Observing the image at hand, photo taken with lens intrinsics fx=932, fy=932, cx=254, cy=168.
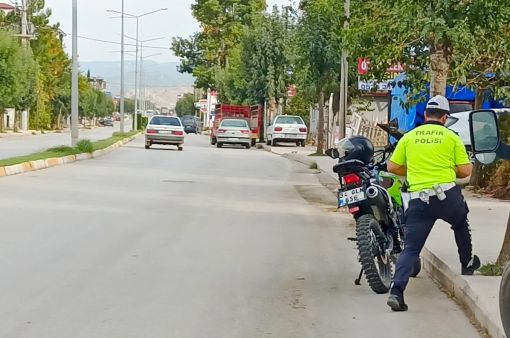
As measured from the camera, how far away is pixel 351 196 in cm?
858

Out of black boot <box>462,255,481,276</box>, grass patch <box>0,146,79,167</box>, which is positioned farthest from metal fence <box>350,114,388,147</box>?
black boot <box>462,255,481,276</box>

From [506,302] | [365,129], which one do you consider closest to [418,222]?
[506,302]

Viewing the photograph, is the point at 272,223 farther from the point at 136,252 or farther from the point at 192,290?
the point at 192,290

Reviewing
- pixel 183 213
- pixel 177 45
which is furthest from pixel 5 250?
pixel 177 45

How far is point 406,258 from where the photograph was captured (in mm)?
7770

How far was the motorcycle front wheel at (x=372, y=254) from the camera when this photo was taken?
8.39 metres

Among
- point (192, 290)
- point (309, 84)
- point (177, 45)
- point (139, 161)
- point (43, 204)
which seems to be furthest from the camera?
point (177, 45)

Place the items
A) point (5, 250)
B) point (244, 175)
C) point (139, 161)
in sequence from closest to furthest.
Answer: point (5, 250), point (244, 175), point (139, 161)

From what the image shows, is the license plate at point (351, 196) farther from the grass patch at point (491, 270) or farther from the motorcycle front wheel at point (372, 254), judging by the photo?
the grass patch at point (491, 270)

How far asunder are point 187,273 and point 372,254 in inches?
76.5

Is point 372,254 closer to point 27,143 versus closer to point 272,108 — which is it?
point 27,143

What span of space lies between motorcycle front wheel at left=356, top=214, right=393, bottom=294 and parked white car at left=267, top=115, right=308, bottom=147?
1531 inches

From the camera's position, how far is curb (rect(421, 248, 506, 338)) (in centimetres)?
691

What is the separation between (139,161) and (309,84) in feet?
28.0
